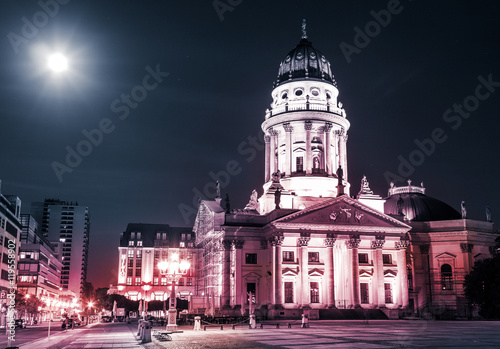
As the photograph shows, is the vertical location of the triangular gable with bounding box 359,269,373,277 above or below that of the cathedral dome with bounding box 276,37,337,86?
below

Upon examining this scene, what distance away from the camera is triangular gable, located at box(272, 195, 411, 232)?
74.7 metres

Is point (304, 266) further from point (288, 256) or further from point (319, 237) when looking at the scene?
point (319, 237)

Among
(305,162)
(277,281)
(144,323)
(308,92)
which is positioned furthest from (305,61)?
(144,323)

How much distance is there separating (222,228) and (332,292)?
17.9 metres

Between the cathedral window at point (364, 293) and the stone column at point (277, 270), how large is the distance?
1231 cm

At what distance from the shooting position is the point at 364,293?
254 feet

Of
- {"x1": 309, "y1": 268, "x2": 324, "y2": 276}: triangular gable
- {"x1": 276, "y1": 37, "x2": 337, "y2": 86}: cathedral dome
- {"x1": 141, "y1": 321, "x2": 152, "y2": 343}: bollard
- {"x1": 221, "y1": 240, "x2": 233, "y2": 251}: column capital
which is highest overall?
{"x1": 276, "y1": 37, "x2": 337, "y2": 86}: cathedral dome

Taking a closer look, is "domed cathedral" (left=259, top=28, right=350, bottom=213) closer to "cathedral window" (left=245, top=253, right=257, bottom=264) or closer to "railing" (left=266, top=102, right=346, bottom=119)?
"railing" (left=266, top=102, right=346, bottom=119)

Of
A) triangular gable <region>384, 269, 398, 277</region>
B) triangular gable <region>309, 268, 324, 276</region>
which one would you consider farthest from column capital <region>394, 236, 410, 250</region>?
triangular gable <region>309, 268, 324, 276</region>

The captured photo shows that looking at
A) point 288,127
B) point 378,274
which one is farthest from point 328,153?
point 378,274

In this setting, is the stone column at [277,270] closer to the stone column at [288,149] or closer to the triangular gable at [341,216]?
the triangular gable at [341,216]

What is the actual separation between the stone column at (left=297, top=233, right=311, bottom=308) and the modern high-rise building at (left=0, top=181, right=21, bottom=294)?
42161 mm

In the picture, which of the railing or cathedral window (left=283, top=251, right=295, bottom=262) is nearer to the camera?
cathedral window (left=283, top=251, right=295, bottom=262)

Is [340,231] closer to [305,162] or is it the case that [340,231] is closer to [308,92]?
[305,162]
